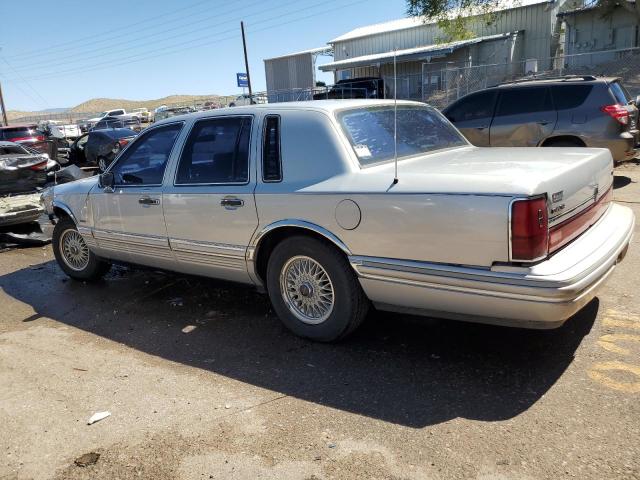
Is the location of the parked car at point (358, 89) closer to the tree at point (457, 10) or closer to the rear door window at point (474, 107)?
the tree at point (457, 10)

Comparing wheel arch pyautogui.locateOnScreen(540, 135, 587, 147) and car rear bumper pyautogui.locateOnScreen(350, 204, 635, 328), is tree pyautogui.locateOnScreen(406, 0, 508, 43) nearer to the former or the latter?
wheel arch pyautogui.locateOnScreen(540, 135, 587, 147)

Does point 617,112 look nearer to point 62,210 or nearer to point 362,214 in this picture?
point 362,214

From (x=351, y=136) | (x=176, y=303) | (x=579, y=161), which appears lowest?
(x=176, y=303)

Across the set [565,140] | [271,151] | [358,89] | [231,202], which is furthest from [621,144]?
[358,89]

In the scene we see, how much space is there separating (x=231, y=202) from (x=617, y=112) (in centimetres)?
708

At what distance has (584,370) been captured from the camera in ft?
11.3

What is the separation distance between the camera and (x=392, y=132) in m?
4.27

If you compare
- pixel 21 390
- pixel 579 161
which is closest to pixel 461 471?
pixel 579 161

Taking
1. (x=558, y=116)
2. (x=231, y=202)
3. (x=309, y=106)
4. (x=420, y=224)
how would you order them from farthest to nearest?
(x=558, y=116)
(x=231, y=202)
(x=309, y=106)
(x=420, y=224)

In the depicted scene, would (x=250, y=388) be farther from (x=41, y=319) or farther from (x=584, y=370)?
(x=41, y=319)

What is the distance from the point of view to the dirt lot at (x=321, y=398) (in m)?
2.74

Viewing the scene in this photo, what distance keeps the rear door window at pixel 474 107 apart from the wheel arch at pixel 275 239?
275 inches

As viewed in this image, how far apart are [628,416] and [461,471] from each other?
40.9 inches

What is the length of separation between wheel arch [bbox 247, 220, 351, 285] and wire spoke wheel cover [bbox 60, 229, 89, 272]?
2.74 m
